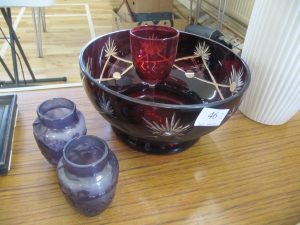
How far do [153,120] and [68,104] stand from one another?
0.43ft

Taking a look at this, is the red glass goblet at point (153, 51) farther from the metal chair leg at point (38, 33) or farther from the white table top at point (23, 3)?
the metal chair leg at point (38, 33)

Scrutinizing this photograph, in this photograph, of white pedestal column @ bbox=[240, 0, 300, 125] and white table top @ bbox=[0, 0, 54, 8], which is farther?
white table top @ bbox=[0, 0, 54, 8]

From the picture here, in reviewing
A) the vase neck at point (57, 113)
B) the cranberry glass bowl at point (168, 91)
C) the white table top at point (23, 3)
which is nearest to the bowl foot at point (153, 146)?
the cranberry glass bowl at point (168, 91)

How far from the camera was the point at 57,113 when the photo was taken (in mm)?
381

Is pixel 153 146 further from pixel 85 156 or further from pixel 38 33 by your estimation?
pixel 38 33

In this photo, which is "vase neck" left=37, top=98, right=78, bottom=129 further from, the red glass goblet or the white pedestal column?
the white pedestal column

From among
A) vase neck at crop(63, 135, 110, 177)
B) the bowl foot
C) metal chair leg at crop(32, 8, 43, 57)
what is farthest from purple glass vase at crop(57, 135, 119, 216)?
metal chair leg at crop(32, 8, 43, 57)

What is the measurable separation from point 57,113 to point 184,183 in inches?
8.2

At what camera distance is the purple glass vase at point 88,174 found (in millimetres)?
299

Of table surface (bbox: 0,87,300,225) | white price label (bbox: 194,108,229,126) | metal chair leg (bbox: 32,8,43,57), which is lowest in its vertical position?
metal chair leg (bbox: 32,8,43,57)

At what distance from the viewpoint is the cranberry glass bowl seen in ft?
1.14

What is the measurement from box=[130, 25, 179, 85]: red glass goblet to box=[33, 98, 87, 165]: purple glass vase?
139 millimetres

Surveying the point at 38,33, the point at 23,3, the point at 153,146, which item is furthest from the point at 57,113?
the point at 38,33

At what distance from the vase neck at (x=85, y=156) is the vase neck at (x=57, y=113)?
0.04m
